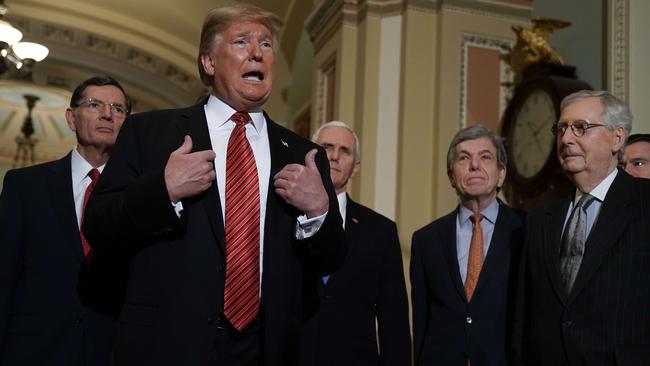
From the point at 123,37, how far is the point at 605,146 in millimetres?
10620

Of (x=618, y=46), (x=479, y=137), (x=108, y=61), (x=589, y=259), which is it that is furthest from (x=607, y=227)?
(x=108, y=61)

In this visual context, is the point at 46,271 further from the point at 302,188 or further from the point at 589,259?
the point at 589,259

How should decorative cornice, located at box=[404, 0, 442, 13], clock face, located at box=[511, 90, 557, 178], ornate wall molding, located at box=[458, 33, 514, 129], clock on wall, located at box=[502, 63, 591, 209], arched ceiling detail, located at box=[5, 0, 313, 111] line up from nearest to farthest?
1. clock on wall, located at box=[502, 63, 591, 209]
2. clock face, located at box=[511, 90, 557, 178]
3. ornate wall molding, located at box=[458, 33, 514, 129]
4. decorative cornice, located at box=[404, 0, 442, 13]
5. arched ceiling detail, located at box=[5, 0, 313, 111]

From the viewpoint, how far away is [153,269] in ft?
6.61

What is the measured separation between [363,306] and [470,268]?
447mm

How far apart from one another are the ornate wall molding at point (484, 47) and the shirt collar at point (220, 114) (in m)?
4.25

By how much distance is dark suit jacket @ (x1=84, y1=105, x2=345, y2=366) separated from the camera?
196 cm

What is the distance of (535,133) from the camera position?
4988mm

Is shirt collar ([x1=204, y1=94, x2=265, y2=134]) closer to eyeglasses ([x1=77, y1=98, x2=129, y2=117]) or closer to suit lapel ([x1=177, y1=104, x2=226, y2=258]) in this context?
suit lapel ([x1=177, y1=104, x2=226, y2=258])

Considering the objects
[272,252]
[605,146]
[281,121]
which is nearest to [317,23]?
[281,121]

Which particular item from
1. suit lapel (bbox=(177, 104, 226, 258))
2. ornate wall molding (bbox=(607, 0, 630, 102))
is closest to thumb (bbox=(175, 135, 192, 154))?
suit lapel (bbox=(177, 104, 226, 258))

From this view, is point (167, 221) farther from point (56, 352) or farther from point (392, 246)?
point (392, 246)

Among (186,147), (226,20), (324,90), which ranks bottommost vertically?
(186,147)

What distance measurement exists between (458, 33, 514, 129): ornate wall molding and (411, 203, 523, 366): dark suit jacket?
3181 millimetres
